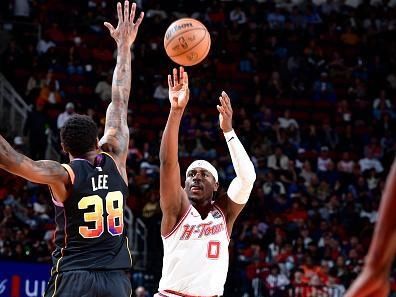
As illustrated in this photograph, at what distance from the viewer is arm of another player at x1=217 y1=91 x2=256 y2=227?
6812mm

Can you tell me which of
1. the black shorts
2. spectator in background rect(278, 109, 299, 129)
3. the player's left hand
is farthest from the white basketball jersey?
spectator in background rect(278, 109, 299, 129)

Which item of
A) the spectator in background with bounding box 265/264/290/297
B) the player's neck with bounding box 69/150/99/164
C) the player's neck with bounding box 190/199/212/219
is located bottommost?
the spectator in background with bounding box 265/264/290/297

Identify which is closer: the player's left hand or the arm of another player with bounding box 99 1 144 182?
the arm of another player with bounding box 99 1 144 182

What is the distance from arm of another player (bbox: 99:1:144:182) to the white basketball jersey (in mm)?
1078

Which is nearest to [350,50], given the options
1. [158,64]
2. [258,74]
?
[258,74]

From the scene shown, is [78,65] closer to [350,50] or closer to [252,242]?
[252,242]

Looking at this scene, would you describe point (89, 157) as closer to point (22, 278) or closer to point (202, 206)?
point (202, 206)

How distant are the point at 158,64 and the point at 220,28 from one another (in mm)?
2654

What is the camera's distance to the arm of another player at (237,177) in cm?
681

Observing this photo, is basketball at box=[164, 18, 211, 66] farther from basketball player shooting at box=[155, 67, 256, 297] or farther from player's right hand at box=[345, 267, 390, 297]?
player's right hand at box=[345, 267, 390, 297]

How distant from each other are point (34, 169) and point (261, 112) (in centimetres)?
1540

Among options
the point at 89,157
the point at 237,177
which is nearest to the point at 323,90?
the point at 237,177

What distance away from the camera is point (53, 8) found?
20.6 m

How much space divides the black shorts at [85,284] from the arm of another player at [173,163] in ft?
4.35
